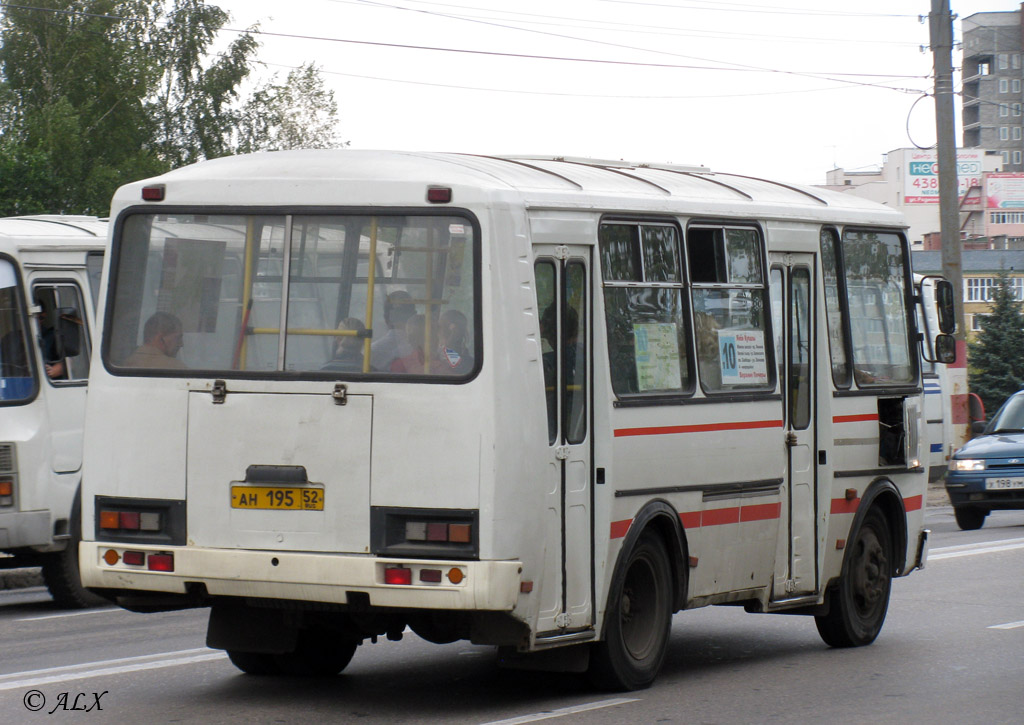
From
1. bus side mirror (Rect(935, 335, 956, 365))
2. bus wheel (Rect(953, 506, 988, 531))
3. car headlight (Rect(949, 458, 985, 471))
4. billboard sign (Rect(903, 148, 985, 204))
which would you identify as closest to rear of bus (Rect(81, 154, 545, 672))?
bus side mirror (Rect(935, 335, 956, 365))

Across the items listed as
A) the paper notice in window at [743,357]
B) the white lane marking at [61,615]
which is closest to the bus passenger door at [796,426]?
the paper notice in window at [743,357]

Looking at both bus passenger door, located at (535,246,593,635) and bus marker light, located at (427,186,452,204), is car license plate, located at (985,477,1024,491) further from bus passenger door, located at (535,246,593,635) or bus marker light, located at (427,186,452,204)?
bus marker light, located at (427,186,452,204)

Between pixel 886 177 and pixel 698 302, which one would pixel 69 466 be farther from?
pixel 886 177

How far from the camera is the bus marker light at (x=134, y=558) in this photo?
7.93 metres

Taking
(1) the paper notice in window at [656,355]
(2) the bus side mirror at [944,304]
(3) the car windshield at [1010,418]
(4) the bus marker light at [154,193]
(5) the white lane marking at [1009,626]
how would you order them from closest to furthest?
(4) the bus marker light at [154,193]
(1) the paper notice in window at [656,355]
(2) the bus side mirror at [944,304]
(5) the white lane marking at [1009,626]
(3) the car windshield at [1010,418]

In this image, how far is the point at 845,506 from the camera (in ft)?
34.2

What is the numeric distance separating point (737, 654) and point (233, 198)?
14.0ft

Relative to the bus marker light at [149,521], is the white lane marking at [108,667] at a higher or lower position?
lower

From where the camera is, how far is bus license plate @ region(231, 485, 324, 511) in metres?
7.68

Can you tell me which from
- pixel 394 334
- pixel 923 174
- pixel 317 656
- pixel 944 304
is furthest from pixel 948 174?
pixel 923 174

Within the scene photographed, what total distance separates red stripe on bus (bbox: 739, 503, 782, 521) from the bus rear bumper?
7.52 ft

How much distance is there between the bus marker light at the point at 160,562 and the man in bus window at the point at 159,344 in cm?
89

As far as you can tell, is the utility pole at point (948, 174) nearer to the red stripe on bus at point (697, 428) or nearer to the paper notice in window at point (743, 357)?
the paper notice in window at point (743, 357)

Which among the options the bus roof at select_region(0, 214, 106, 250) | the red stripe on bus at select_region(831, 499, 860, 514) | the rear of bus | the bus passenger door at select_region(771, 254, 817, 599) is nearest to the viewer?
the rear of bus
